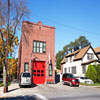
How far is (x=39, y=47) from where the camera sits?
2427 centimetres

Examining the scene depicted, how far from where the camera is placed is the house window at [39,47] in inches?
945

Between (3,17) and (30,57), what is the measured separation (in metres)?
7.54

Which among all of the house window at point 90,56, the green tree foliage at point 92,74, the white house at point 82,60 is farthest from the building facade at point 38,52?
the house window at point 90,56

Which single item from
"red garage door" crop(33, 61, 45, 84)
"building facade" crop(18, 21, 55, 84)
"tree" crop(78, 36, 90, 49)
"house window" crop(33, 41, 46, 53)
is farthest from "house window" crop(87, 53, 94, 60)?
"tree" crop(78, 36, 90, 49)

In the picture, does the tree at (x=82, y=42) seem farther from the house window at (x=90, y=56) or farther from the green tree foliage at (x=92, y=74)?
the green tree foliage at (x=92, y=74)

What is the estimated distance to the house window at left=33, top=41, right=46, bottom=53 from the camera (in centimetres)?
2401

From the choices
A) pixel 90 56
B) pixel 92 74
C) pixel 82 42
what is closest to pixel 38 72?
pixel 92 74

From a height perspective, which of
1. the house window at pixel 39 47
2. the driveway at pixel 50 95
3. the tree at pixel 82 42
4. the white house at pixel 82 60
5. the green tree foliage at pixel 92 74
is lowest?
the driveway at pixel 50 95

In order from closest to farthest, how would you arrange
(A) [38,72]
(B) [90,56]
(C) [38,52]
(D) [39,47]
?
(A) [38,72]
(C) [38,52]
(D) [39,47]
(B) [90,56]

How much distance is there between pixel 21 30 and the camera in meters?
23.6

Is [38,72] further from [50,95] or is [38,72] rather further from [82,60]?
[82,60]

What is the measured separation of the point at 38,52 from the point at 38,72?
11.0ft

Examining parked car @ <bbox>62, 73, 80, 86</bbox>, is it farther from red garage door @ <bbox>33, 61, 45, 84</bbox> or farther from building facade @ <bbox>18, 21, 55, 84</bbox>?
red garage door @ <bbox>33, 61, 45, 84</bbox>

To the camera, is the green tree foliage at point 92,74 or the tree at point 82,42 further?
the tree at point 82,42
